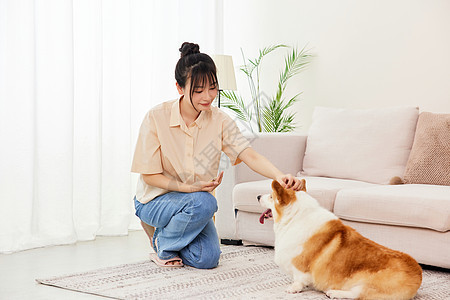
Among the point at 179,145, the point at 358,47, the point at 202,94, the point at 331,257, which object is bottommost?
the point at 331,257

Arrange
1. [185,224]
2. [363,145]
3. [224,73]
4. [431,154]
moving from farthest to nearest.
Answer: [224,73] < [363,145] < [431,154] < [185,224]

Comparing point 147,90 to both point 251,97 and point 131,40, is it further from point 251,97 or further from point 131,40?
point 251,97

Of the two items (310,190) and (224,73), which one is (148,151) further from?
(224,73)

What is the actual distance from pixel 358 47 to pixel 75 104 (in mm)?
2006

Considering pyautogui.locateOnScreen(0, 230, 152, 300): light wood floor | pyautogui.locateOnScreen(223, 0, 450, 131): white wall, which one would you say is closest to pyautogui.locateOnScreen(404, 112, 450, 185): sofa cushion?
pyautogui.locateOnScreen(223, 0, 450, 131): white wall

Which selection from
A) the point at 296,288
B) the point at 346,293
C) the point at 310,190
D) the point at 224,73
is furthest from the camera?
the point at 224,73

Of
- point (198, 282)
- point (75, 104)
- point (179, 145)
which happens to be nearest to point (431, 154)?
point (179, 145)

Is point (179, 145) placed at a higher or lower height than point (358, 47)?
lower

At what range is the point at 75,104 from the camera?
11.8ft

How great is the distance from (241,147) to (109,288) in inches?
35.1

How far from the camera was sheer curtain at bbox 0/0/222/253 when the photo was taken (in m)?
3.21

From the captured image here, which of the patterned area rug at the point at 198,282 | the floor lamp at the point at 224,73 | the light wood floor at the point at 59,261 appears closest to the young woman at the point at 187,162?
the patterned area rug at the point at 198,282

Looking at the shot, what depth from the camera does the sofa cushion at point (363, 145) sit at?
326 cm

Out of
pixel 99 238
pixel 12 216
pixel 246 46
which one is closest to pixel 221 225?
pixel 99 238
